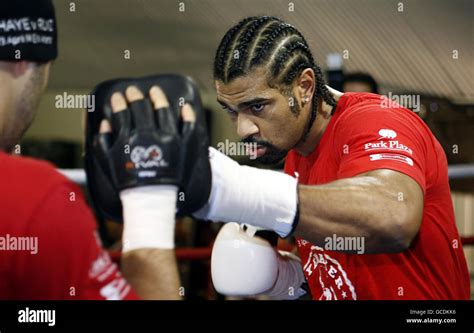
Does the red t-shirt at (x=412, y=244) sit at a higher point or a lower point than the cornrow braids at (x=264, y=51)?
lower

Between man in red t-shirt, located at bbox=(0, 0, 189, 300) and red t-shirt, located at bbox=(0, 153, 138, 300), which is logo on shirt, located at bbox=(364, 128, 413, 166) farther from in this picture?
red t-shirt, located at bbox=(0, 153, 138, 300)

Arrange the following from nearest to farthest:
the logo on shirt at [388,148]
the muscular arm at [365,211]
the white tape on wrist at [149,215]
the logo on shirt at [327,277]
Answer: the white tape on wrist at [149,215] < the muscular arm at [365,211] < the logo on shirt at [388,148] < the logo on shirt at [327,277]

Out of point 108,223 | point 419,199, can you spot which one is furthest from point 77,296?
point 108,223

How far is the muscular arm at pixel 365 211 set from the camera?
1.04 meters

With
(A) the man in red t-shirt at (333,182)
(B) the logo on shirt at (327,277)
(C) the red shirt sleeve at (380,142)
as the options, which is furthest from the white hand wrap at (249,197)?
(B) the logo on shirt at (327,277)

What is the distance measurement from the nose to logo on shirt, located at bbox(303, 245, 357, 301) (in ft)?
0.80

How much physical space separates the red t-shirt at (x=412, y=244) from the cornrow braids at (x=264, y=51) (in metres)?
0.13

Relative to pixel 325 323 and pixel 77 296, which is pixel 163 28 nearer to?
pixel 325 323

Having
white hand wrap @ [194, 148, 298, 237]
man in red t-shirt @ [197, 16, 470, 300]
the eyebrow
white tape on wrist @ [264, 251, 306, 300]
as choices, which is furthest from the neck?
white hand wrap @ [194, 148, 298, 237]

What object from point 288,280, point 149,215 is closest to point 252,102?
point 288,280

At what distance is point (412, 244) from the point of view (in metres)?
1.25

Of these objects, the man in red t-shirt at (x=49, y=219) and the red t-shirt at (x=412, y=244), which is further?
the red t-shirt at (x=412, y=244)

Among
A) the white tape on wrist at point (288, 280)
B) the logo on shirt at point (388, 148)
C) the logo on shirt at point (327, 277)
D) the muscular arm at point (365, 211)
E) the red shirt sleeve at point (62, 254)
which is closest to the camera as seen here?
the red shirt sleeve at point (62, 254)

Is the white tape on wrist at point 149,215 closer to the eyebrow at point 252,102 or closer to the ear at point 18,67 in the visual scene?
the ear at point 18,67
